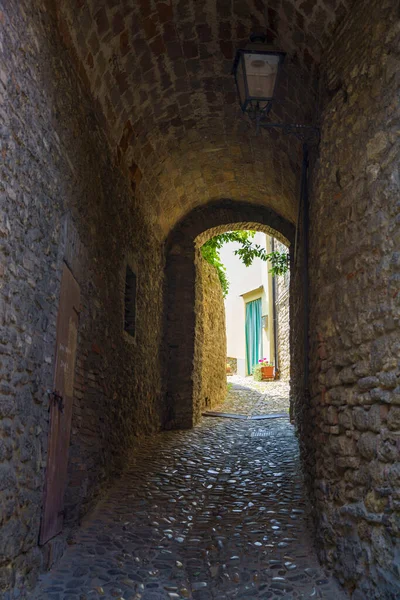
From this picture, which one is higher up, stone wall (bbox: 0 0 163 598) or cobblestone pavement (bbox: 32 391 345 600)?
stone wall (bbox: 0 0 163 598)

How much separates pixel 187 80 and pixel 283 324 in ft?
40.5

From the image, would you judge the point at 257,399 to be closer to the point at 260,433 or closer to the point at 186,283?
the point at 260,433

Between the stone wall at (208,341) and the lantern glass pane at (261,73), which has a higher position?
the lantern glass pane at (261,73)

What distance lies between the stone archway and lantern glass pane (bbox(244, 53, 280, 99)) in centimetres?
453

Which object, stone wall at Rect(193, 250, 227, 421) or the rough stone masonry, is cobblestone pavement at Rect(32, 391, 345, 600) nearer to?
the rough stone masonry

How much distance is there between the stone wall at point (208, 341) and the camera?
9.57 m

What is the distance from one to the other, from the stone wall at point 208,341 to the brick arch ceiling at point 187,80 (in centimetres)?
271

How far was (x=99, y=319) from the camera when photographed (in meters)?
5.26

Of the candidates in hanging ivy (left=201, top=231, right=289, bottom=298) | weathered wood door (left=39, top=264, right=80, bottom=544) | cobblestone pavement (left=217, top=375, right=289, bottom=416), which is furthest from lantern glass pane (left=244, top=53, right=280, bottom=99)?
cobblestone pavement (left=217, top=375, right=289, bottom=416)

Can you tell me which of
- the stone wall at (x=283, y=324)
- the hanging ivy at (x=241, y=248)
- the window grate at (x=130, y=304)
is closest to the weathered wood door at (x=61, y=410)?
the window grate at (x=130, y=304)

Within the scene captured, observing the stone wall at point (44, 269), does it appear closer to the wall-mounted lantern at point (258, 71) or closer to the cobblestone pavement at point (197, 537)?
the cobblestone pavement at point (197, 537)

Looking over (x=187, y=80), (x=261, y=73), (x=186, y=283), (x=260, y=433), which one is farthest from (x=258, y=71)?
(x=260, y=433)

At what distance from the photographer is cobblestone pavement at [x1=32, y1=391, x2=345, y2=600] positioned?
3.43 meters

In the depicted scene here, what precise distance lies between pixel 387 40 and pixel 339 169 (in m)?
0.87
